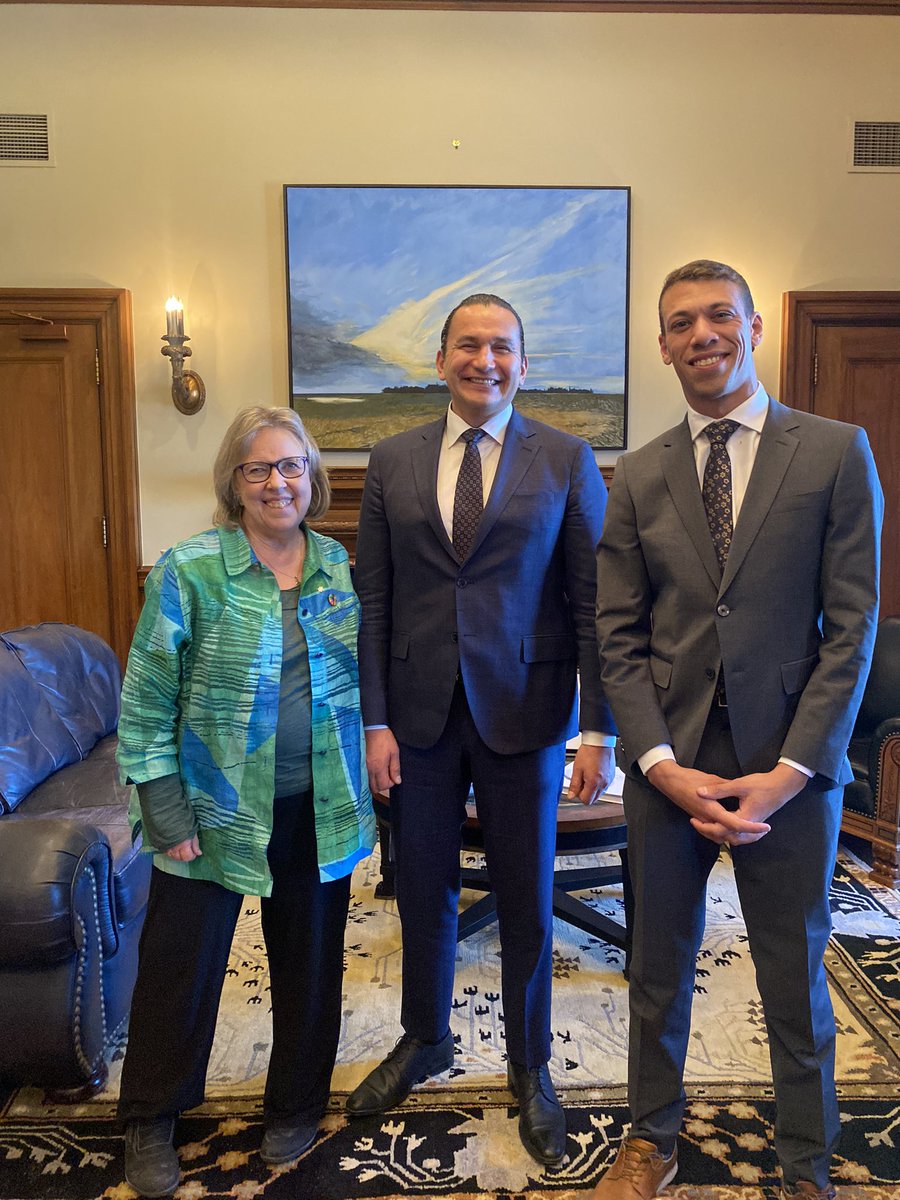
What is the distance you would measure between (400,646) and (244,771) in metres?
0.41

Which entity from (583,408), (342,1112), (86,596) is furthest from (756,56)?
(342,1112)

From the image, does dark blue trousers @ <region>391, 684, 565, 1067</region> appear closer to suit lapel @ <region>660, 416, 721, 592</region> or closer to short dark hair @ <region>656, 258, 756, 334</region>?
suit lapel @ <region>660, 416, 721, 592</region>

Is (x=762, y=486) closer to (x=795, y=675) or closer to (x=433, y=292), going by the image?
(x=795, y=675)

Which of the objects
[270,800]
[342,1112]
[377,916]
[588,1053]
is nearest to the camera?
[270,800]

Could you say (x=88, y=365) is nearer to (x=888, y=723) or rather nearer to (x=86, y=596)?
(x=86, y=596)

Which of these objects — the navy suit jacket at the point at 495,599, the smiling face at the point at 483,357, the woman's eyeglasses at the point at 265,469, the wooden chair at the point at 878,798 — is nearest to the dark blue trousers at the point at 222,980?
the navy suit jacket at the point at 495,599

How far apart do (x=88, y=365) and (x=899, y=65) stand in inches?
165

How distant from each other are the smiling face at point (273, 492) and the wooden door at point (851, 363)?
134 inches

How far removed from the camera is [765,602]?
1.57 meters

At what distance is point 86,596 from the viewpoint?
450 cm

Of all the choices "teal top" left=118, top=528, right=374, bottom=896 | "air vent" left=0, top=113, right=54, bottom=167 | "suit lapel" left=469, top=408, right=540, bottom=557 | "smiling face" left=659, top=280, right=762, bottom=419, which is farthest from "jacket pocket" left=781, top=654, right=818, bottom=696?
"air vent" left=0, top=113, right=54, bottom=167

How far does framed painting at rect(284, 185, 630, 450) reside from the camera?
14.2 ft

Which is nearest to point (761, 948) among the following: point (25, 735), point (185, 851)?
point (185, 851)

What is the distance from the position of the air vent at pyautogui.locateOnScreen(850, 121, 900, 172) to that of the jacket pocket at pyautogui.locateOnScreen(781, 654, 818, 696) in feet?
12.5
